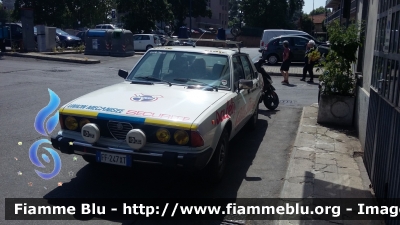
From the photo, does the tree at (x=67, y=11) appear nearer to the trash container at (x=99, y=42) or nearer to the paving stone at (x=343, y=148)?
the trash container at (x=99, y=42)

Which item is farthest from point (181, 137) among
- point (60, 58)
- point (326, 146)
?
point (60, 58)

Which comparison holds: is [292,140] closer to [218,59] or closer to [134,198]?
[218,59]

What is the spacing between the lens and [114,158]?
4.85 metres

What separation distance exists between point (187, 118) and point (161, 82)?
1.67 meters

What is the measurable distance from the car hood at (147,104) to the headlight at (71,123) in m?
0.07

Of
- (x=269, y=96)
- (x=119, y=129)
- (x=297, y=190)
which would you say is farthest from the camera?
(x=269, y=96)

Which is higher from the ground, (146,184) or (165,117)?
(165,117)

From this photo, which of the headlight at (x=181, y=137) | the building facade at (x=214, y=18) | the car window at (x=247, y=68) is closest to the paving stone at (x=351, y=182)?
the headlight at (x=181, y=137)

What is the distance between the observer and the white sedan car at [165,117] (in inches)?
188

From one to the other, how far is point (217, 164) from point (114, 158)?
1316mm

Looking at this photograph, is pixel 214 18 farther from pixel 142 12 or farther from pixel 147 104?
pixel 147 104

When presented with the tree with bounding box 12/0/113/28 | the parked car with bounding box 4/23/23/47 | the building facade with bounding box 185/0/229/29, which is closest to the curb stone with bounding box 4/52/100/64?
the parked car with bounding box 4/23/23/47

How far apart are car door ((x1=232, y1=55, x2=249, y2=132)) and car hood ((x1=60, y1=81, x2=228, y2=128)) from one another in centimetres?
42

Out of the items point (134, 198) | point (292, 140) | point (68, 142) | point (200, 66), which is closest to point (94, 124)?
point (68, 142)
